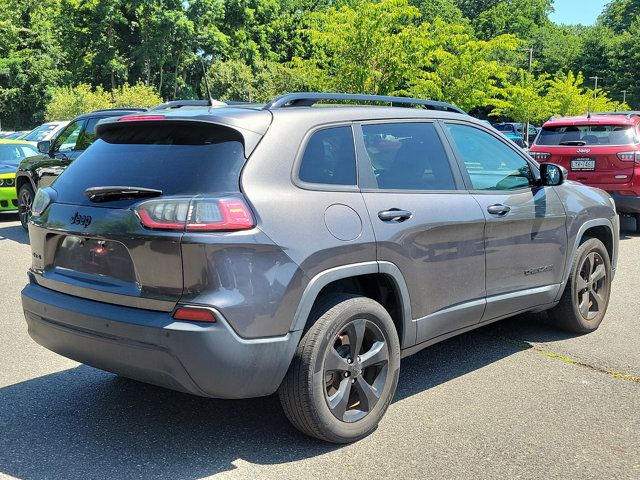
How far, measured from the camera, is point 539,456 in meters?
3.39

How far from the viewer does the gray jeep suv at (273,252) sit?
3.04 metres

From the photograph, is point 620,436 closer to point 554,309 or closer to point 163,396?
point 554,309

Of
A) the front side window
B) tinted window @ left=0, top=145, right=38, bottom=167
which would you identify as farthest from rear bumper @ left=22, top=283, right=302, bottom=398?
tinted window @ left=0, top=145, right=38, bottom=167

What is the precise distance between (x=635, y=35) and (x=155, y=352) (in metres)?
69.6

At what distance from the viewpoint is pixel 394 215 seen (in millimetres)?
3691

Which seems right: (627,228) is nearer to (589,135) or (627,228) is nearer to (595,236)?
(589,135)

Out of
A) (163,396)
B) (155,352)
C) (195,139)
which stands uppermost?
(195,139)

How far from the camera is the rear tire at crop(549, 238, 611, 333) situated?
5281 millimetres

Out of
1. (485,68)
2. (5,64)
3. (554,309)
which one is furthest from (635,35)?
(554,309)

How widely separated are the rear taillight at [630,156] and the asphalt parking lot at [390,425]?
5578 mm

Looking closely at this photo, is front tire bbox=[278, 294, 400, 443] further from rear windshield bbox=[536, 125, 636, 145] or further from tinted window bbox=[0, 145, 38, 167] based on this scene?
tinted window bbox=[0, 145, 38, 167]

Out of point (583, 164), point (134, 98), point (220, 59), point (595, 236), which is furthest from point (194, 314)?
point (220, 59)

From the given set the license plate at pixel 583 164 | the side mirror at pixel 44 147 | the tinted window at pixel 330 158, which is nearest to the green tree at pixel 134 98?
the side mirror at pixel 44 147

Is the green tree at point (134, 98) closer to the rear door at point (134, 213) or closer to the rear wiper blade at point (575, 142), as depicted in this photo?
the rear wiper blade at point (575, 142)
